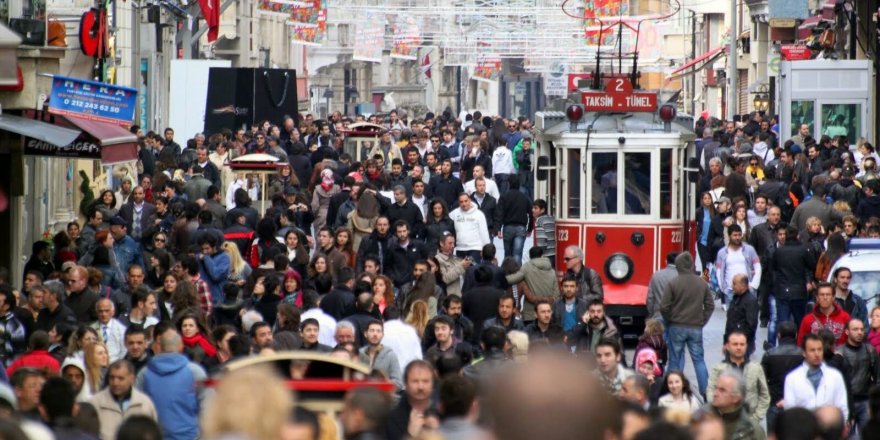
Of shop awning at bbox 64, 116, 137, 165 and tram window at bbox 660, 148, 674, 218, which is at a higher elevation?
shop awning at bbox 64, 116, 137, 165

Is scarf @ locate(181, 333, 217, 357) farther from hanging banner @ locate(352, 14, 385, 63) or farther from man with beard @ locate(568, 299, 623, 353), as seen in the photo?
hanging banner @ locate(352, 14, 385, 63)

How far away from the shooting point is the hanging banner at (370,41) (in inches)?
2399

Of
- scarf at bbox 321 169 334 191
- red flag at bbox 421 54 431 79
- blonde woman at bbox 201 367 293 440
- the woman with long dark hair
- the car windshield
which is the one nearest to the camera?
blonde woman at bbox 201 367 293 440

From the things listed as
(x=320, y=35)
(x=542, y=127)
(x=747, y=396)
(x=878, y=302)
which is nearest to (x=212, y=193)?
(x=542, y=127)

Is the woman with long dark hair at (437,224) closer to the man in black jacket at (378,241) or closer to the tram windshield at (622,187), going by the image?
the man in black jacket at (378,241)

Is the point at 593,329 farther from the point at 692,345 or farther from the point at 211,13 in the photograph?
the point at 211,13

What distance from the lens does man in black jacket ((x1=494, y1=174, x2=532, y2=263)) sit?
22250 millimetres

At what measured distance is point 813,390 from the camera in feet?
38.6

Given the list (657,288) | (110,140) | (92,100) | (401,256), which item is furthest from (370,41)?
(657,288)

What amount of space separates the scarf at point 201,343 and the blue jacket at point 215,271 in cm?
407

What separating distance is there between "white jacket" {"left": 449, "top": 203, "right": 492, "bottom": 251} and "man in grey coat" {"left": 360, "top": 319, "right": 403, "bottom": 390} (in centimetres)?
790

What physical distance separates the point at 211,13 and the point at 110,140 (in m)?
25.6

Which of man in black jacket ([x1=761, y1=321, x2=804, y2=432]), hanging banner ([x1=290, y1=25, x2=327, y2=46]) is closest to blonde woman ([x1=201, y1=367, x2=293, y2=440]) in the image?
man in black jacket ([x1=761, y1=321, x2=804, y2=432])

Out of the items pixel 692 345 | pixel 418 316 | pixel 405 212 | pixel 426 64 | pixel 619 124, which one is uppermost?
pixel 426 64
